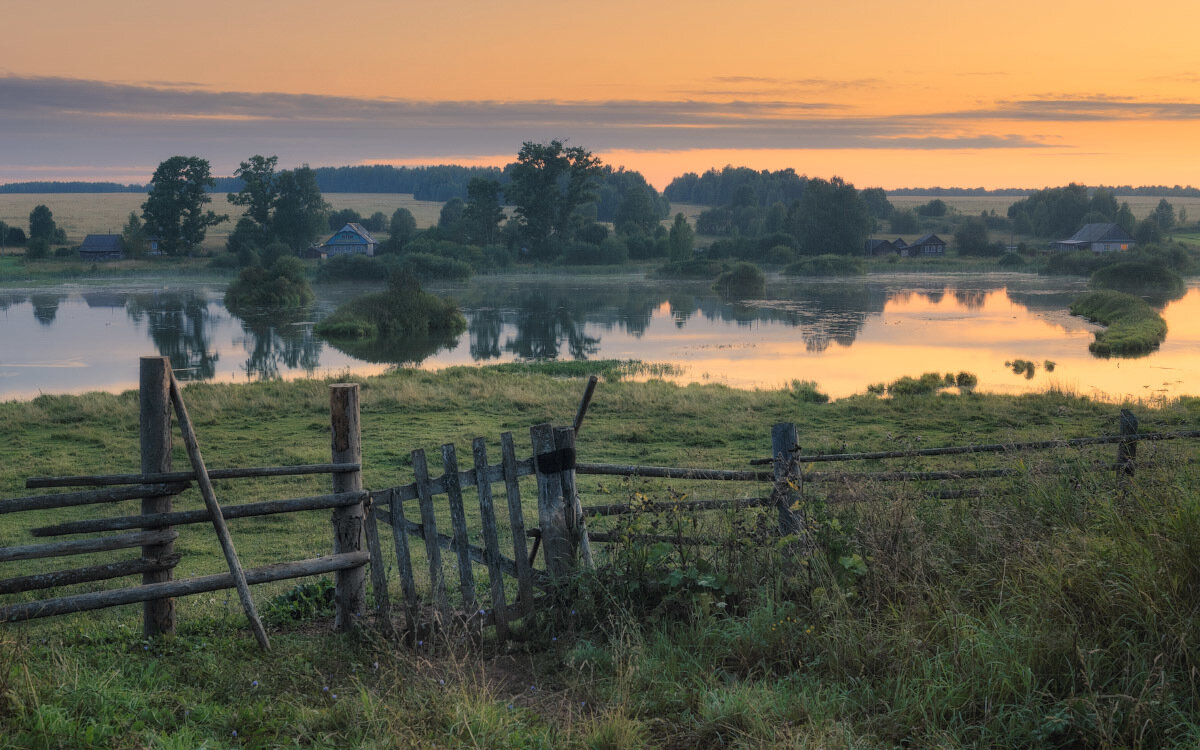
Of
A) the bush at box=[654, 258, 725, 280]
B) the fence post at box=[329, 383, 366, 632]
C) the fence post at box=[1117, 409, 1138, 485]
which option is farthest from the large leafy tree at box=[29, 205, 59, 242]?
the fence post at box=[1117, 409, 1138, 485]

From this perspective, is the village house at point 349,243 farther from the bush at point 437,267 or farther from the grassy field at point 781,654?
the grassy field at point 781,654

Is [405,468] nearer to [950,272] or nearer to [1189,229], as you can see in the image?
[950,272]

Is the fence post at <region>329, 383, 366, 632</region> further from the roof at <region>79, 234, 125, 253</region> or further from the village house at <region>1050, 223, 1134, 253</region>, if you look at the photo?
the village house at <region>1050, 223, 1134, 253</region>

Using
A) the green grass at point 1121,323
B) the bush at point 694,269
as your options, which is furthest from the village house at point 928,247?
the green grass at point 1121,323

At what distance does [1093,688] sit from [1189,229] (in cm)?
14544

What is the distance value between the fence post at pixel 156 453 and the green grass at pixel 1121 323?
118 feet

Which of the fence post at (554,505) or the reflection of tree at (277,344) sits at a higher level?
the fence post at (554,505)

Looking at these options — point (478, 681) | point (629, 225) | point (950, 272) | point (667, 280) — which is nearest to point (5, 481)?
point (478, 681)

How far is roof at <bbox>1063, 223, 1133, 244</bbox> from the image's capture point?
10575 cm

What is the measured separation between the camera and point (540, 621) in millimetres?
5844

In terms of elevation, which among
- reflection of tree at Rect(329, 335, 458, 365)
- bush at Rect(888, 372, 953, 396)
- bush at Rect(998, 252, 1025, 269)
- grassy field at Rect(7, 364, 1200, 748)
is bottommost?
reflection of tree at Rect(329, 335, 458, 365)

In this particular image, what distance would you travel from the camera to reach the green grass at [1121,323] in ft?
116

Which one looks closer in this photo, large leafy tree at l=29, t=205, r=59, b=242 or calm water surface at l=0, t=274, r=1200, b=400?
calm water surface at l=0, t=274, r=1200, b=400

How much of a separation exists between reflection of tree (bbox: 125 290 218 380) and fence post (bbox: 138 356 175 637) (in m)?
20.7
